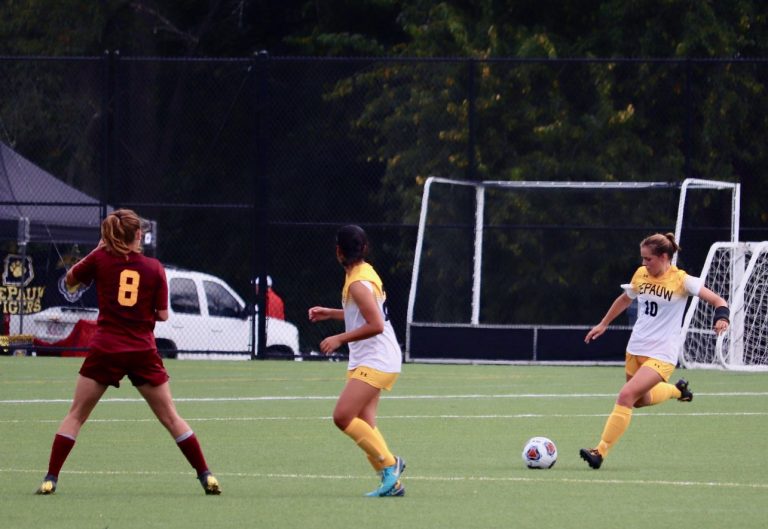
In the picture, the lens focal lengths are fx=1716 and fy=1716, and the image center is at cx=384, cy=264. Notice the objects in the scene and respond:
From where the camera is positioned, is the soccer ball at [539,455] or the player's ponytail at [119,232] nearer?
the player's ponytail at [119,232]

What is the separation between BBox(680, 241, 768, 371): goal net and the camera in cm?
2242

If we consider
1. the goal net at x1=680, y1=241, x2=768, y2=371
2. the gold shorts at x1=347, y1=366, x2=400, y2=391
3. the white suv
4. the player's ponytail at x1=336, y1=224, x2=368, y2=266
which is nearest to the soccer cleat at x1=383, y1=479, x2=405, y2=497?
the gold shorts at x1=347, y1=366, x2=400, y2=391

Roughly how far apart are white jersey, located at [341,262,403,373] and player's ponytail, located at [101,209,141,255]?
1.27 meters

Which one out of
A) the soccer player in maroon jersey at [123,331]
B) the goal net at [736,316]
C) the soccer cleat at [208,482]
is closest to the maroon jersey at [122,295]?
the soccer player in maroon jersey at [123,331]

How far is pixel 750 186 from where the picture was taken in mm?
27141

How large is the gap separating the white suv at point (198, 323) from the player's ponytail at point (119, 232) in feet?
A: 50.5

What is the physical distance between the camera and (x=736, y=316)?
73.6ft

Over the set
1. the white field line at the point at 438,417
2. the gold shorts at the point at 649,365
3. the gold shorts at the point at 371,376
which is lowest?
the white field line at the point at 438,417

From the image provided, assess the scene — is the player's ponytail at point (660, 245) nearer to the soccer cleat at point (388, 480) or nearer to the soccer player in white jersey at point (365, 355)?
the soccer player in white jersey at point (365, 355)

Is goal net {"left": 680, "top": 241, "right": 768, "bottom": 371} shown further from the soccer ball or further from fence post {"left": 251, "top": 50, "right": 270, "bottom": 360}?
the soccer ball

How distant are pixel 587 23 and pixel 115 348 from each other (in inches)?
926

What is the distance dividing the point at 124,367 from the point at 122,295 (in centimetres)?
42

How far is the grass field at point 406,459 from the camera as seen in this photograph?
9.17 metres

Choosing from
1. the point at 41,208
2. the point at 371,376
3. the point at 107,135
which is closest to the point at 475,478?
the point at 371,376
